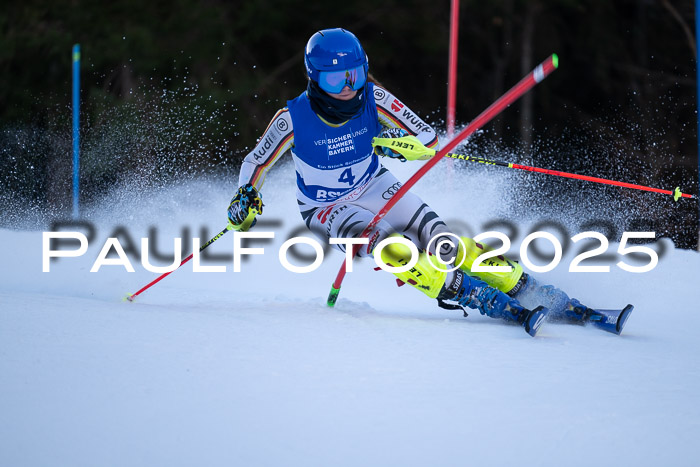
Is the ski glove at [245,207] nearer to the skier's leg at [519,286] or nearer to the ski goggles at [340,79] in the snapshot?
the ski goggles at [340,79]

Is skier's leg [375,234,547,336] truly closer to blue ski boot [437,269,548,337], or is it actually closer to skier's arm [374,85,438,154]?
blue ski boot [437,269,548,337]

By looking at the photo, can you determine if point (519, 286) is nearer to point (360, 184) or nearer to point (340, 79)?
point (360, 184)

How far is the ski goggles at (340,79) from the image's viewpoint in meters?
3.73

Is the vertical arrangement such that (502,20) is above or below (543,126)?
above

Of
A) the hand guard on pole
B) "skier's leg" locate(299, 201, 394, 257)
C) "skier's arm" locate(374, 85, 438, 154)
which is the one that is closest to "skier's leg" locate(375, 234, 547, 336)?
"skier's leg" locate(299, 201, 394, 257)

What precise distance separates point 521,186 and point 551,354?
13.3ft

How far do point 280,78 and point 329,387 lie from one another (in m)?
11.9

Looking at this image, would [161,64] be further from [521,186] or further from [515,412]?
[515,412]

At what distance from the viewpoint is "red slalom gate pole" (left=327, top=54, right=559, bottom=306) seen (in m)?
2.88

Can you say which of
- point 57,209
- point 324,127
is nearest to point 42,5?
point 57,209

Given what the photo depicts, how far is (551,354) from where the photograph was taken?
3.11m

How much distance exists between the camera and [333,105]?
12.5ft

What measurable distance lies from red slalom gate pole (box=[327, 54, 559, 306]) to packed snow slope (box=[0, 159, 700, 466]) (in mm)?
435

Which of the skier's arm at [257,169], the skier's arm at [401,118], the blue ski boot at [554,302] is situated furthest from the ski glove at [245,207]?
the blue ski boot at [554,302]
